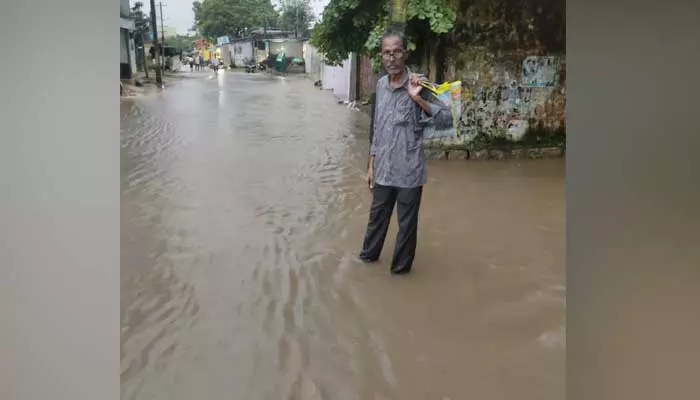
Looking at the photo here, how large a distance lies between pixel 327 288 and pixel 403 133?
970 millimetres

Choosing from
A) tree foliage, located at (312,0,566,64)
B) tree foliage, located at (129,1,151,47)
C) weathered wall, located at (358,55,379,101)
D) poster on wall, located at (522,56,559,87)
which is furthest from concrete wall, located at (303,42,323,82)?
poster on wall, located at (522,56,559,87)

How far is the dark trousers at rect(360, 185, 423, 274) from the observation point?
12.8 feet

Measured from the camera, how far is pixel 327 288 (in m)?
3.98

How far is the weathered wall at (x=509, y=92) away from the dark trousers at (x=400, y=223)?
15.6ft

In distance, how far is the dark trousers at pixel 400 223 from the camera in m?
3.90

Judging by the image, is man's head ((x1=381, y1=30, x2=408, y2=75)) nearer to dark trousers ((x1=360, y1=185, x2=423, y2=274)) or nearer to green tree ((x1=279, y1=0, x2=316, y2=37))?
dark trousers ((x1=360, y1=185, x2=423, y2=274))

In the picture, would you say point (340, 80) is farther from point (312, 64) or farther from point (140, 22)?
point (312, 64)

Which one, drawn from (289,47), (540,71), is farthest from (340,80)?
(540,71)
